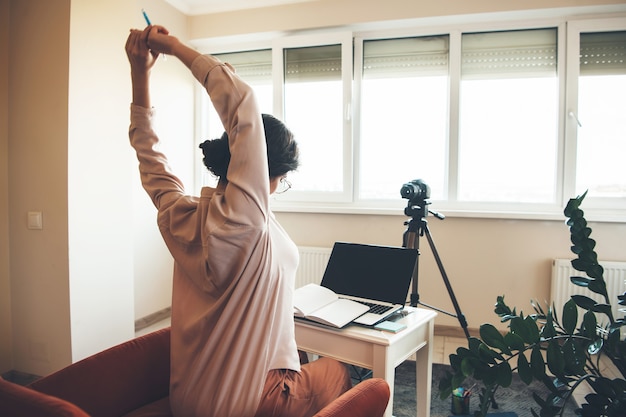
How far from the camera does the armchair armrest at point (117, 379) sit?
1146 millimetres

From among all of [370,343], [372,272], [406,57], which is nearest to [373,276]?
[372,272]

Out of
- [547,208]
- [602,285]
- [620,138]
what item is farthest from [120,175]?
[620,138]

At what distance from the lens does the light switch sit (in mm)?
2324

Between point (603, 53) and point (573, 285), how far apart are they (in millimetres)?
1614

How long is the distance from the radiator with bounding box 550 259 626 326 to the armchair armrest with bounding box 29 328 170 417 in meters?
2.58

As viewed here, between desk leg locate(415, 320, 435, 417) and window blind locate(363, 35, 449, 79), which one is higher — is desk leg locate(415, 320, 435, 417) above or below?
below

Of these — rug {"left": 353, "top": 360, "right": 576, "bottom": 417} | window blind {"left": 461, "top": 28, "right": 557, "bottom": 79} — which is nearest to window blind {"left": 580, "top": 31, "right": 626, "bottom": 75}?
window blind {"left": 461, "top": 28, "right": 557, "bottom": 79}

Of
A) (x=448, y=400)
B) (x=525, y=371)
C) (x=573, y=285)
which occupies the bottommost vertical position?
(x=448, y=400)

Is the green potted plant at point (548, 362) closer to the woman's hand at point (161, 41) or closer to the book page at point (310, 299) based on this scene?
the book page at point (310, 299)

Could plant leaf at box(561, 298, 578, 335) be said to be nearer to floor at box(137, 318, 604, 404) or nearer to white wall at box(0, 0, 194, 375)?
floor at box(137, 318, 604, 404)

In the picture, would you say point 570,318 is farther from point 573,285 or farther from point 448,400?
point 573,285

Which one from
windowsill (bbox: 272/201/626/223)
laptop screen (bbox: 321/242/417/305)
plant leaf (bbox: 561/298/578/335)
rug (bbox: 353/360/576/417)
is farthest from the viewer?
windowsill (bbox: 272/201/626/223)

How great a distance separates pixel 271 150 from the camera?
1.10 meters

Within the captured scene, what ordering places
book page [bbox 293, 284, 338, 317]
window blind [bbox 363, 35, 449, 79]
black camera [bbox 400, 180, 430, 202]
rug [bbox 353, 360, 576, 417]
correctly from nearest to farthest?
1. book page [bbox 293, 284, 338, 317]
2. rug [bbox 353, 360, 576, 417]
3. black camera [bbox 400, 180, 430, 202]
4. window blind [bbox 363, 35, 449, 79]
